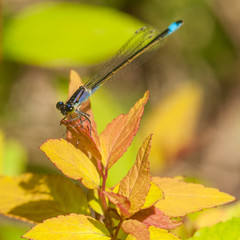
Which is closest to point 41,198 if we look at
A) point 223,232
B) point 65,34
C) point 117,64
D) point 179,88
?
point 223,232

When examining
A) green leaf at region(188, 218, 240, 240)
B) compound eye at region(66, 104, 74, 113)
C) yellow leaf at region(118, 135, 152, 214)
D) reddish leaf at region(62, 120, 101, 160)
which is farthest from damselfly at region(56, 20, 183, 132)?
green leaf at region(188, 218, 240, 240)

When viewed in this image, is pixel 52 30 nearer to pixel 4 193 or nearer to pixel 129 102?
pixel 4 193

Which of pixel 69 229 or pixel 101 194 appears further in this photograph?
pixel 101 194

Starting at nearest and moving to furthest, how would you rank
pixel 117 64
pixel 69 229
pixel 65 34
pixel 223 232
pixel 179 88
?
pixel 69 229 → pixel 223 232 → pixel 117 64 → pixel 65 34 → pixel 179 88

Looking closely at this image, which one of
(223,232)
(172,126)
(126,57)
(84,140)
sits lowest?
(223,232)

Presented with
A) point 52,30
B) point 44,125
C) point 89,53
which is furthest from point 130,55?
point 44,125

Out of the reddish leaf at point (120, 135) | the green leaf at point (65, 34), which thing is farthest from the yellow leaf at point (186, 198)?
the green leaf at point (65, 34)

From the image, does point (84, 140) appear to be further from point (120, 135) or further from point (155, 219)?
point (155, 219)
